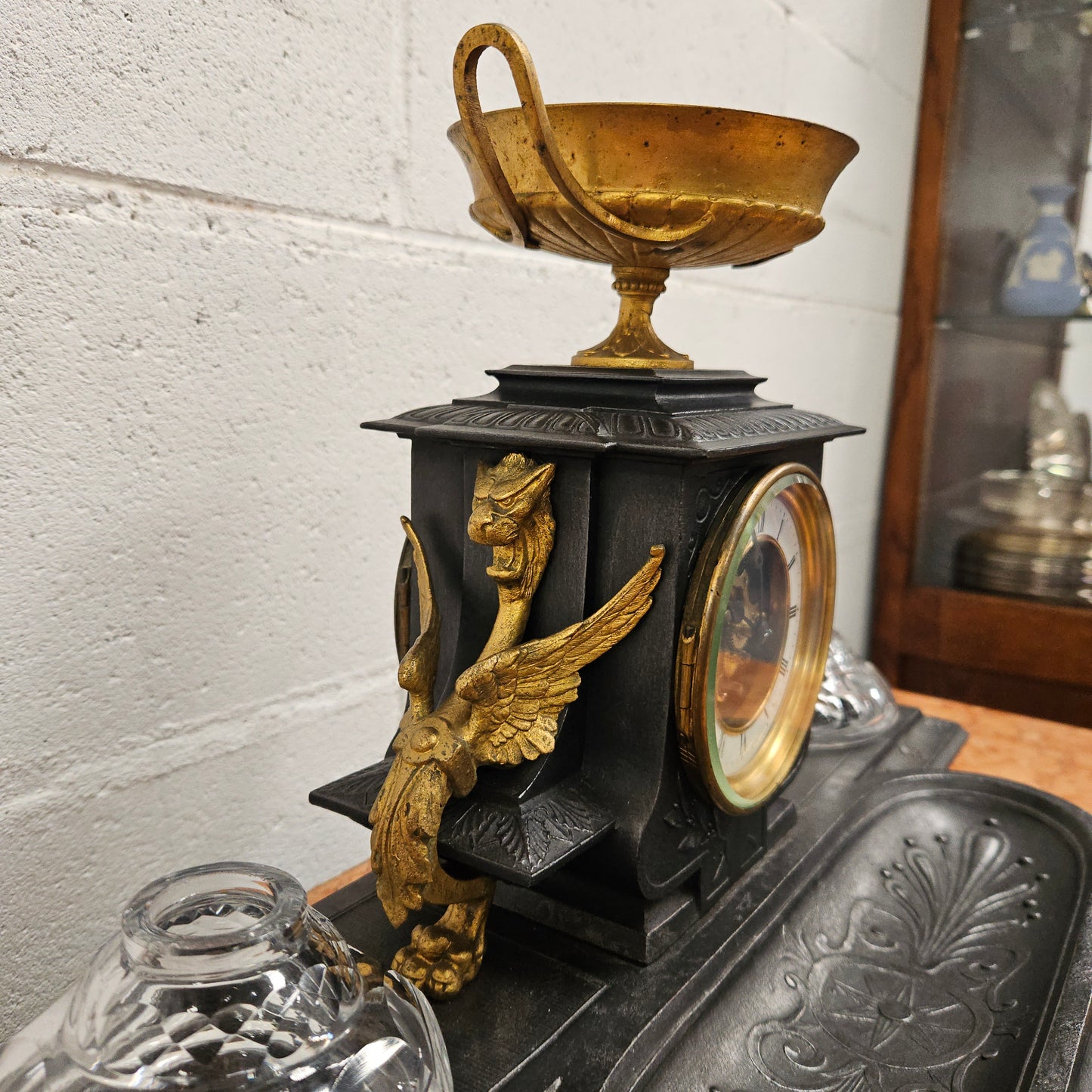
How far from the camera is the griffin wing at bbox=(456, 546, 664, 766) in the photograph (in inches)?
25.6

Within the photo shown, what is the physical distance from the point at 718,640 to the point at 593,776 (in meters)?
0.13

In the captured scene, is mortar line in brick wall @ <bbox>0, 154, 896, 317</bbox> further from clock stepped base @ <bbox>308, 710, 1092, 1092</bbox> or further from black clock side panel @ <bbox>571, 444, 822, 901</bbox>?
clock stepped base @ <bbox>308, 710, 1092, 1092</bbox>

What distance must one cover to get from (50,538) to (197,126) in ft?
1.09

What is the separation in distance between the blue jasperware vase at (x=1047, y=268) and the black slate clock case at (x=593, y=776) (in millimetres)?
1327

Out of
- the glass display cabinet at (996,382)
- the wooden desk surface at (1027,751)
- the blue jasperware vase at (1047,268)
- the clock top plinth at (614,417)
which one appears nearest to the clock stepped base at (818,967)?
the wooden desk surface at (1027,751)

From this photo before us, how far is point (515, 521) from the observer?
652 mm

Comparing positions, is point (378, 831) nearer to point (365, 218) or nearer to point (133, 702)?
point (133, 702)

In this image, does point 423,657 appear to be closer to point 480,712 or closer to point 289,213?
point 480,712

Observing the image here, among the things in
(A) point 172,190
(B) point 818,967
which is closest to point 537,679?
(B) point 818,967

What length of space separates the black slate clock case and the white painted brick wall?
0.19 meters

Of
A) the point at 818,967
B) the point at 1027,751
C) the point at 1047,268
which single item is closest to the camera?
the point at 818,967

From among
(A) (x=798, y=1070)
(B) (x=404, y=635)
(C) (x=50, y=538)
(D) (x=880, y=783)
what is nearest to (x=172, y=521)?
(C) (x=50, y=538)

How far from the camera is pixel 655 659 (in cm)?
68

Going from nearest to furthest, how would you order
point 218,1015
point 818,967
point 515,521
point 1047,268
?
1. point 218,1015
2. point 515,521
3. point 818,967
4. point 1047,268
